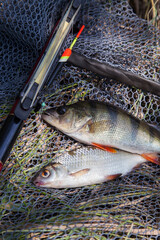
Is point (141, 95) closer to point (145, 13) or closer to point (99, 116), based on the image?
point (99, 116)

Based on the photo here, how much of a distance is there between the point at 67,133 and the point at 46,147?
0.33 m

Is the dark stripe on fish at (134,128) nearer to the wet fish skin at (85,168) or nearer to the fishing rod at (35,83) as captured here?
the wet fish skin at (85,168)

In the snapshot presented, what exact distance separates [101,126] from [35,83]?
80 cm

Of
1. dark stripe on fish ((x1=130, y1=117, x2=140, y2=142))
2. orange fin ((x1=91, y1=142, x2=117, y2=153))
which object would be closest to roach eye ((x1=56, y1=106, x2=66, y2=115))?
orange fin ((x1=91, y1=142, x2=117, y2=153))

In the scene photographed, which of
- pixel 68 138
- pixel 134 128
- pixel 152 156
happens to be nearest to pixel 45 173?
pixel 68 138

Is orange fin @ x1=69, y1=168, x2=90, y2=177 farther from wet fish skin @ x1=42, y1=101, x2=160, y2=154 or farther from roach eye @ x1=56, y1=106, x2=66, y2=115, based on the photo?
roach eye @ x1=56, y1=106, x2=66, y2=115

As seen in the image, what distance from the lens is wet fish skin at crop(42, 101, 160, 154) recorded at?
2.39m

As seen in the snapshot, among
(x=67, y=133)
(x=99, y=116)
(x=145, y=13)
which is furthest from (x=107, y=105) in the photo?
(x=145, y=13)

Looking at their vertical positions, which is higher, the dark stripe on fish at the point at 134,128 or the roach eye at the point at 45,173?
the dark stripe on fish at the point at 134,128

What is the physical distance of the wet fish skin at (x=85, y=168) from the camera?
239 centimetres

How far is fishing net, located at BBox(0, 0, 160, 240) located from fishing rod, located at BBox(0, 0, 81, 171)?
0.70ft

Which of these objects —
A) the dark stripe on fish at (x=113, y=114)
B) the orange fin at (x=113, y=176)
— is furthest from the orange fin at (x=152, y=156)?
the dark stripe on fish at (x=113, y=114)

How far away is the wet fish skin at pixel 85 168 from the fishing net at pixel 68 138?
4.0 inches

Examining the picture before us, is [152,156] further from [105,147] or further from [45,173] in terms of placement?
[45,173]
